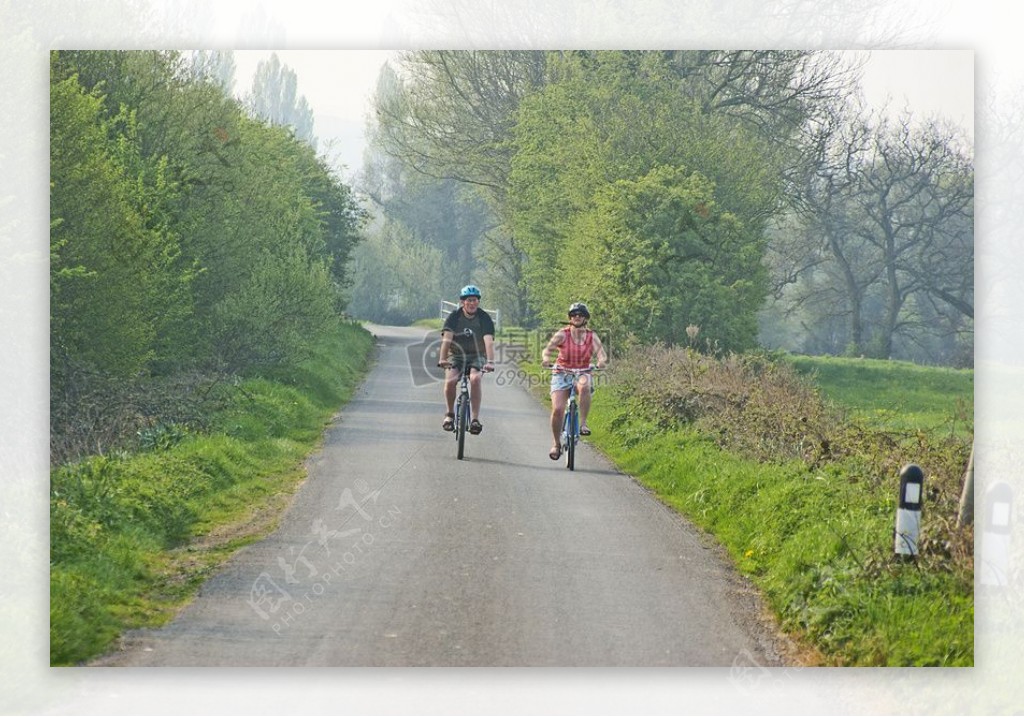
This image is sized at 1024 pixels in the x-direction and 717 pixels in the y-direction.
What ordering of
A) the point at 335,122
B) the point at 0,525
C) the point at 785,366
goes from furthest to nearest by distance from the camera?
the point at 785,366 < the point at 335,122 < the point at 0,525

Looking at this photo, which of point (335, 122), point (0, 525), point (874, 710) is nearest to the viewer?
point (874, 710)

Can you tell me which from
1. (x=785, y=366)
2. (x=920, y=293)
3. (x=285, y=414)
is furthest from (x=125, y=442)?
(x=920, y=293)

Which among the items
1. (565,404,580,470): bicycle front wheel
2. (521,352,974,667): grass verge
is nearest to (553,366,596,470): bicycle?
(565,404,580,470): bicycle front wheel

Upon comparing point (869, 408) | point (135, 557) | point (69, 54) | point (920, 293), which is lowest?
point (135, 557)

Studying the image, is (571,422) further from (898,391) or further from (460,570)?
(460,570)

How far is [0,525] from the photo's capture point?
1119 centimetres

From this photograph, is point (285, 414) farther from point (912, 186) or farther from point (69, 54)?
point (912, 186)

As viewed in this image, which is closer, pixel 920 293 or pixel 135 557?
pixel 135 557

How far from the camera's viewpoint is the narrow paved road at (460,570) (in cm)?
968

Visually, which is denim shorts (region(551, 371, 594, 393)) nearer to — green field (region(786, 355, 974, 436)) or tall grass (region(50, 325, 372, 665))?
tall grass (region(50, 325, 372, 665))

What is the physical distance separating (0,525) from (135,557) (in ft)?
4.26

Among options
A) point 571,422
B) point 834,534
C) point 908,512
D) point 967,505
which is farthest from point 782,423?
point 908,512

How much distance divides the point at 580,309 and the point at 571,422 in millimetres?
1602

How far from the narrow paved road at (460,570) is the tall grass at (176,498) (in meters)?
0.38
